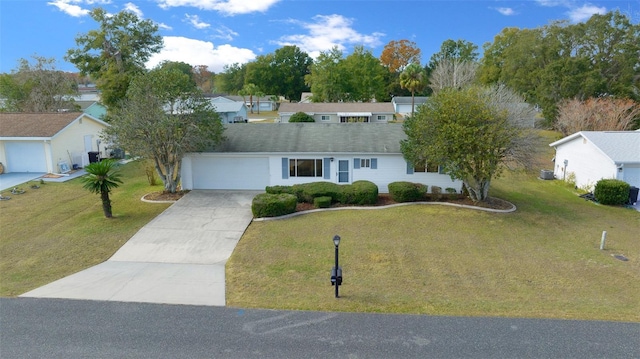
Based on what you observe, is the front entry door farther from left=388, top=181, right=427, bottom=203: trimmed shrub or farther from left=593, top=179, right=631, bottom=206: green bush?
left=593, top=179, right=631, bottom=206: green bush

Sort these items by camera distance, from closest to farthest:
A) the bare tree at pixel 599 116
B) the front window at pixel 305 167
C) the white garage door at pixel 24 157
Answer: the front window at pixel 305 167 < the white garage door at pixel 24 157 < the bare tree at pixel 599 116

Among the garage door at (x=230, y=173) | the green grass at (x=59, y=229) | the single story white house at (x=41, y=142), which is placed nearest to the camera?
the green grass at (x=59, y=229)

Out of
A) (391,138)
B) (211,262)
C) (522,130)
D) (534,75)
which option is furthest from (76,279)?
(534,75)

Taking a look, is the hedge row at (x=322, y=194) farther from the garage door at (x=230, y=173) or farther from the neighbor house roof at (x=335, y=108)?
the neighbor house roof at (x=335, y=108)

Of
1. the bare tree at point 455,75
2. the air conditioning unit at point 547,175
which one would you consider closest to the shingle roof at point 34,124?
the air conditioning unit at point 547,175

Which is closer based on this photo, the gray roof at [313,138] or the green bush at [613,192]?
the green bush at [613,192]

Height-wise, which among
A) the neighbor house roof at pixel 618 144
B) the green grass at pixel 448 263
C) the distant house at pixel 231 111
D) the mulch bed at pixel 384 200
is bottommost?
the green grass at pixel 448 263
